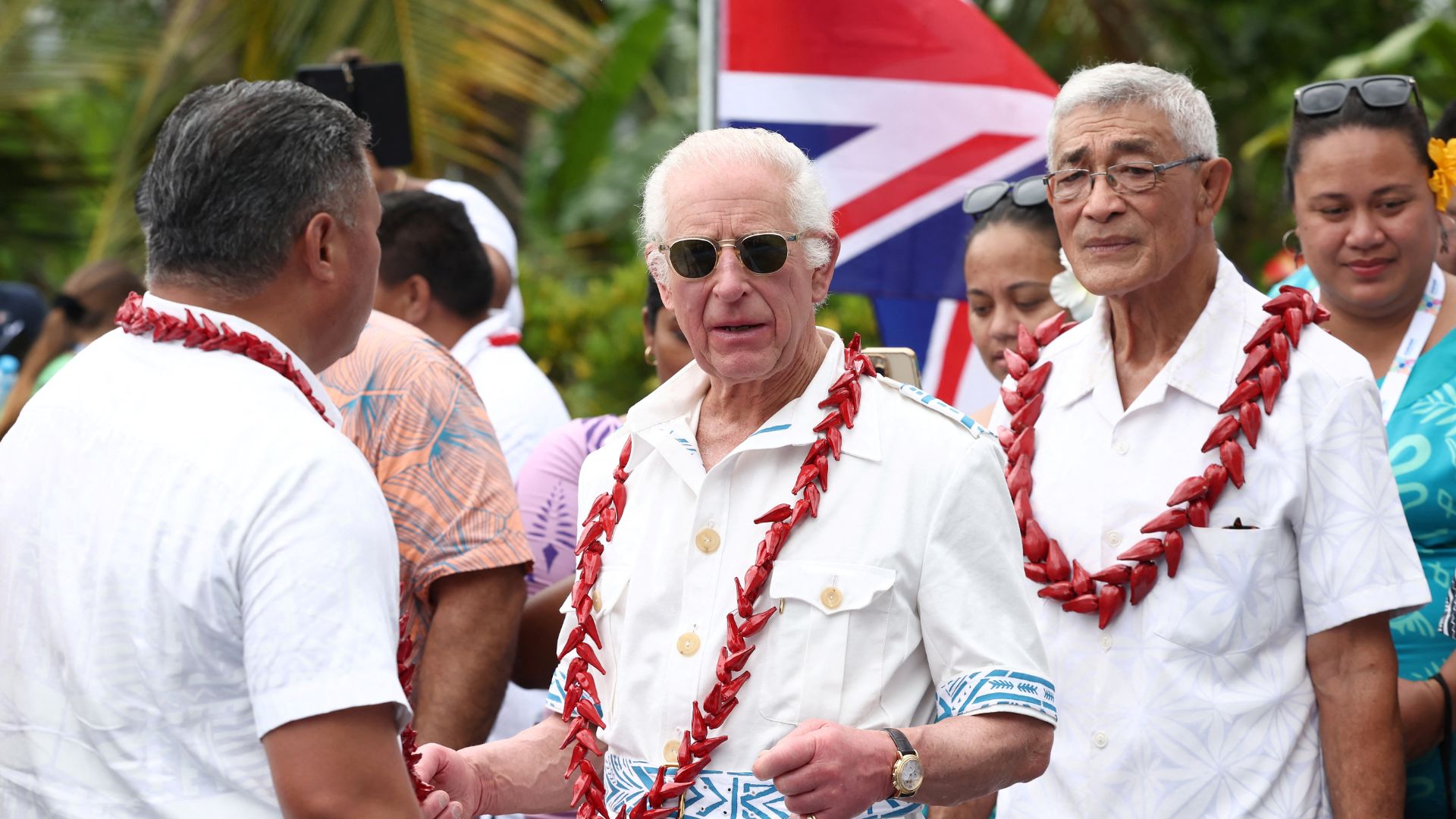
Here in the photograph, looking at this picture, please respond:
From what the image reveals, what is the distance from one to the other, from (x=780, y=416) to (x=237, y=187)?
0.99m

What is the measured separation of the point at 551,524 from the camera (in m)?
4.23

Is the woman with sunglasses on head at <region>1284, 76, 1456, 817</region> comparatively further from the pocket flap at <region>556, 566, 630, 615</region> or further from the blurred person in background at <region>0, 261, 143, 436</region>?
the blurred person in background at <region>0, 261, 143, 436</region>

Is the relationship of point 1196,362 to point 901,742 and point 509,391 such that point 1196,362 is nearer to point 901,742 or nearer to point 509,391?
point 901,742

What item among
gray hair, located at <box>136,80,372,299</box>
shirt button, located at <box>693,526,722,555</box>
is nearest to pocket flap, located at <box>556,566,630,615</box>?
shirt button, located at <box>693,526,722,555</box>

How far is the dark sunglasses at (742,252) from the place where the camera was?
2.74 meters

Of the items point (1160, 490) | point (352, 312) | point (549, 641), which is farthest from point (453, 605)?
point (1160, 490)

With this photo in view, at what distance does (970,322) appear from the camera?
453 cm

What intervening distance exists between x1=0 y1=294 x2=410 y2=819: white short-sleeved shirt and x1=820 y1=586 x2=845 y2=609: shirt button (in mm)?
708

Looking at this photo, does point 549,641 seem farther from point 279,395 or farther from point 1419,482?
point 1419,482

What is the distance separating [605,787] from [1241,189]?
40.8ft

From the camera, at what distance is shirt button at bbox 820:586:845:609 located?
8.55 feet

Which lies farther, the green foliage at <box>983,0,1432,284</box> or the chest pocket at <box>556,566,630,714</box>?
the green foliage at <box>983,0,1432,284</box>

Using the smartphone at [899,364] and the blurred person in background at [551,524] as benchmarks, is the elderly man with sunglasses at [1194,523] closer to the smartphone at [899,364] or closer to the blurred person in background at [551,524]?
the smartphone at [899,364]

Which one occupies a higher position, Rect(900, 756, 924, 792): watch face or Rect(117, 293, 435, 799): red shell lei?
Rect(117, 293, 435, 799): red shell lei
